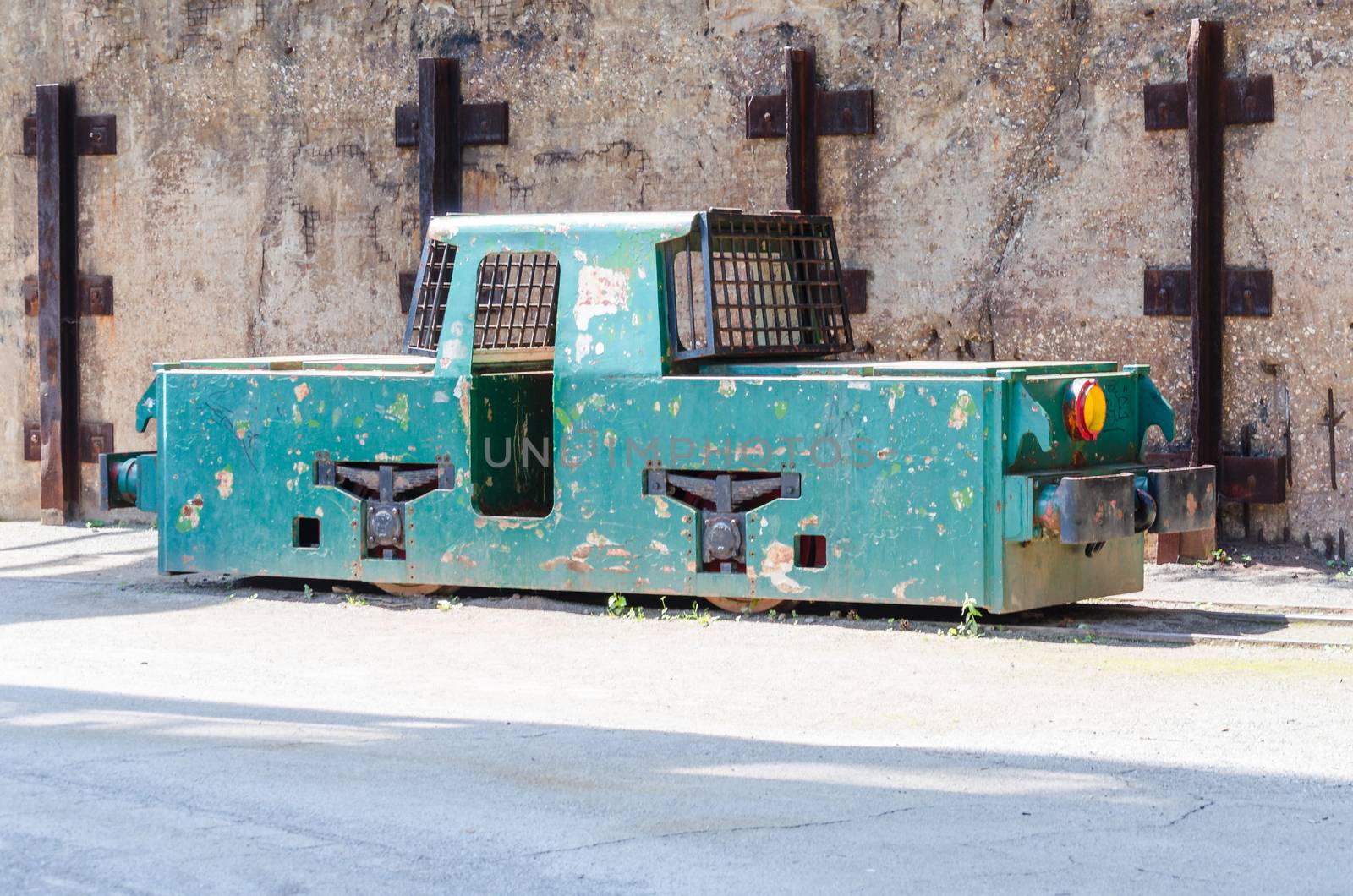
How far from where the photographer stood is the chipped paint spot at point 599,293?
9281 mm

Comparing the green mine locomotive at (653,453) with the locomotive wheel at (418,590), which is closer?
the green mine locomotive at (653,453)

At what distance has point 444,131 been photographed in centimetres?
1260

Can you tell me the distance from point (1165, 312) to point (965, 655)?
3506mm

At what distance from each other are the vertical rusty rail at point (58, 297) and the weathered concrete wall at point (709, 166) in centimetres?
13

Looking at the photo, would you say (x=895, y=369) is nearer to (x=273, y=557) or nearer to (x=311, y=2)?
(x=273, y=557)

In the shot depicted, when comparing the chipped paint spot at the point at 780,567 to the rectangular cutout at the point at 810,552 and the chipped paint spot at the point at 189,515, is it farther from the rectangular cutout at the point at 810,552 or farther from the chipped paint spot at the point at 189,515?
the chipped paint spot at the point at 189,515

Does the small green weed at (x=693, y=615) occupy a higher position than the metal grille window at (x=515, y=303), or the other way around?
the metal grille window at (x=515, y=303)

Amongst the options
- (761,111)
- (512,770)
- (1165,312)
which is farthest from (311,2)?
(512,770)

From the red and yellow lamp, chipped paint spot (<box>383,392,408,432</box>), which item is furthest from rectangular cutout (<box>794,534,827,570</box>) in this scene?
chipped paint spot (<box>383,392,408,432</box>)

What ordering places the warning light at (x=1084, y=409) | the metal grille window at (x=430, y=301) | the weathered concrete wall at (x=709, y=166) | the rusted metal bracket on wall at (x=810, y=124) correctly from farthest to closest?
1. the rusted metal bracket on wall at (x=810, y=124)
2. the weathered concrete wall at (x=709, y=166)
3. the metal grille window at (x=430, y=301)
4. the warning light at (x=1084, y=409)

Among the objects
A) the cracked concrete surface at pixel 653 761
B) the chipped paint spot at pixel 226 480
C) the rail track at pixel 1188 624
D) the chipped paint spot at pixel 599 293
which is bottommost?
the cracked concrete surface at pixel 653 761

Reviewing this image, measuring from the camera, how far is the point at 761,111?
11852mm

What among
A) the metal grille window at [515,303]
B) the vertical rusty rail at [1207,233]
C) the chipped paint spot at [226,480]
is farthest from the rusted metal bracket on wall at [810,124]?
the chipped paint spot at [226,480]

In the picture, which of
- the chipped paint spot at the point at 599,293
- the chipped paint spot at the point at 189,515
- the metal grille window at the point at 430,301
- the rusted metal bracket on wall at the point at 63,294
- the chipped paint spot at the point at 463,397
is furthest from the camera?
the rusted metal bracket on wall at the point at 63,294
